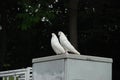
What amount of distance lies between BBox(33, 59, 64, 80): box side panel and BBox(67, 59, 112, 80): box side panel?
0.52ft

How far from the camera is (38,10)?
16.8m

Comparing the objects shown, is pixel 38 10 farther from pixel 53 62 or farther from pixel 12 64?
pixel 53 62

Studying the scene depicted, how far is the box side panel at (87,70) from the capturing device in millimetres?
7785

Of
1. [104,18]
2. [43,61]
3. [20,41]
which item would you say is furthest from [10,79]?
[20,41]

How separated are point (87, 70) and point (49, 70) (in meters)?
0.71

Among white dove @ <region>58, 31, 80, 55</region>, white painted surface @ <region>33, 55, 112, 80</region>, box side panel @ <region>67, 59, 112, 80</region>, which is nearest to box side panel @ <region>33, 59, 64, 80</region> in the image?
white painted surface @ <region>33, 55, 112, 80</region>

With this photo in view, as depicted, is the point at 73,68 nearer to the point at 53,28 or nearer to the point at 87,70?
the point at 87,70

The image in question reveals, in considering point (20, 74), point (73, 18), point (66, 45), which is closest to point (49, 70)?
point (66, 45)

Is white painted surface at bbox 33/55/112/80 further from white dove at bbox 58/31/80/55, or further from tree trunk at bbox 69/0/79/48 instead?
tree trunk at bbox 69/0/79/48

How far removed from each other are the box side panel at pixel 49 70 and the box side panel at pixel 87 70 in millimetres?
159

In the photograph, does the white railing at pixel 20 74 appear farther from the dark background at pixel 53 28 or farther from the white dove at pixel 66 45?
the dark background at pixel 53 28

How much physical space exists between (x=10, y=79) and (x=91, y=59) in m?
4.23

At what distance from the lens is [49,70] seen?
8.19m

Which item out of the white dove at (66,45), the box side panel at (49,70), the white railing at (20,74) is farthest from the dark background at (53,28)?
the white dove at (66,45)
